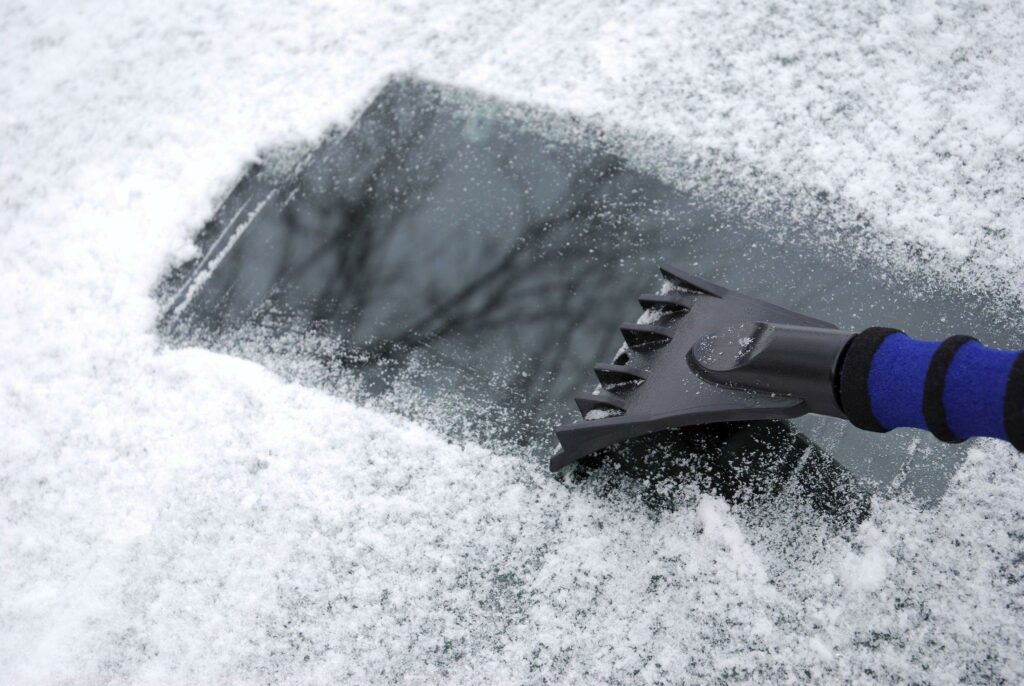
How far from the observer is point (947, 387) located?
116cm

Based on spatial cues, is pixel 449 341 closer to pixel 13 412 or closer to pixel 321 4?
pixel 13 412

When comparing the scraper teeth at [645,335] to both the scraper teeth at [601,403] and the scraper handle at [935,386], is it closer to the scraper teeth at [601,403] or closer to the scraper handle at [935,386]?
the scraper teeth at [601,403]

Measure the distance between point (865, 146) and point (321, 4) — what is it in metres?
1.61

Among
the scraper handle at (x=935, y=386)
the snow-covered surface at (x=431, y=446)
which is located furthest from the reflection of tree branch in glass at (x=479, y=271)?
the scraper handle at (x=935, y=386)

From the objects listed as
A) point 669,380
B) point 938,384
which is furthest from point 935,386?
point 669,380

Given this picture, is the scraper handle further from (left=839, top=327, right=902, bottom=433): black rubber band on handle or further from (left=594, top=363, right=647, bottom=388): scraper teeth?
(left=594, top=363, right=647, bottom=388): scraper teeth

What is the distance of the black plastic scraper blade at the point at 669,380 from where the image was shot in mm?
1397

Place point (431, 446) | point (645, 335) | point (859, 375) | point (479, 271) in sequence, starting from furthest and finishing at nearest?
point (479, 271) < point (431, 446) < point (645, 335) < point (859, 375)

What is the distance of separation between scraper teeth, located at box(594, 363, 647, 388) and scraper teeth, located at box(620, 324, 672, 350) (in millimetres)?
71

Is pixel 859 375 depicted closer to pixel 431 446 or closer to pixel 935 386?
pixel 935 386

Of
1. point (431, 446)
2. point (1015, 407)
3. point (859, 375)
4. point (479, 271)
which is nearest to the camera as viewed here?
point (1015, 407)

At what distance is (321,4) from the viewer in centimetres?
254

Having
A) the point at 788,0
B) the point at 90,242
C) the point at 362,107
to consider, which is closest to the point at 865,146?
the point at 788,0

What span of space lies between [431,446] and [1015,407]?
104 cm
